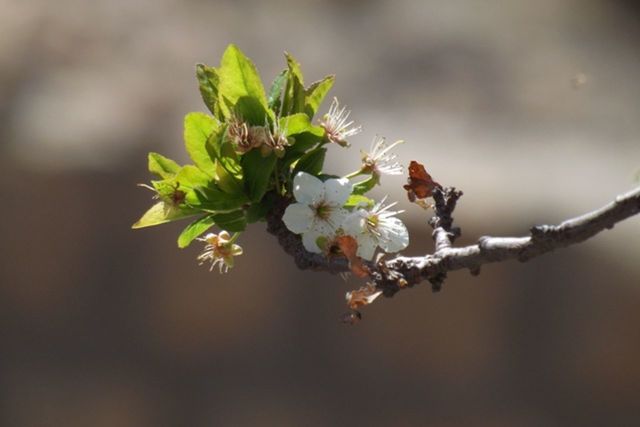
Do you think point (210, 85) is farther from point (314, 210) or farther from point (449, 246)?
Answer: point (449, 246)

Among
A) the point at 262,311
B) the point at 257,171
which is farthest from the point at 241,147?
the point at 262,311

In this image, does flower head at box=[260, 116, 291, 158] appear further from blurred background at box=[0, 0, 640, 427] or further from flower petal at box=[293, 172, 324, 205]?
blurred background at box=[0, 0, 640, 427]

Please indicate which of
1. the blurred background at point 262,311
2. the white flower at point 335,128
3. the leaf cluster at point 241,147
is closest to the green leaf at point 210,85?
the leaf cluster at point 241,147

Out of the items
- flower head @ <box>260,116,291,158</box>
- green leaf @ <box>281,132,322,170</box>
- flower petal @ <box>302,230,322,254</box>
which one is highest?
green leaf @ <box>281,132,322,170</box>

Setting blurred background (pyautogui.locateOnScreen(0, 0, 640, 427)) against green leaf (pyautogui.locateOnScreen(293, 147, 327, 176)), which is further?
blurred background (pyautogui.locateOnScreen(0, 0, 640, 427))

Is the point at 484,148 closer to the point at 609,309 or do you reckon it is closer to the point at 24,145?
the point at 609,309

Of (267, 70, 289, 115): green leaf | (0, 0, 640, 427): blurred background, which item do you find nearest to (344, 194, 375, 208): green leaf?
(267, 70, 289, 115): green leaf
